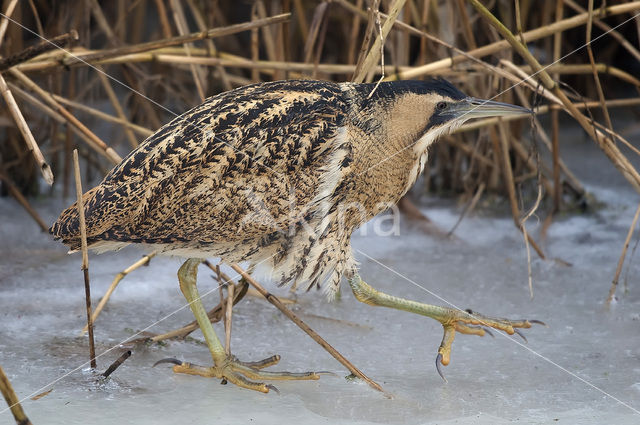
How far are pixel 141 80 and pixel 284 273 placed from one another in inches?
65.5

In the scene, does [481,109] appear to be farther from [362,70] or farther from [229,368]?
[229,368]

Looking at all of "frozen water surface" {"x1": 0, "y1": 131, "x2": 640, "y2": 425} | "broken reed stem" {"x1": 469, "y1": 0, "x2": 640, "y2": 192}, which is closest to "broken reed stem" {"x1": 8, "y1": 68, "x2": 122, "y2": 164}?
"frozen water surface" {"x1": 0, "y1": 131, "x2": 640, "y2": 425}

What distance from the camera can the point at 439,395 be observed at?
1.99 metres

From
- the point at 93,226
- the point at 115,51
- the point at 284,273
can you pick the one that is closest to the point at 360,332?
the point at 284,273

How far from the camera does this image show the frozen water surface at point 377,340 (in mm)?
1897

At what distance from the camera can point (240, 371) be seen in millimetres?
2131

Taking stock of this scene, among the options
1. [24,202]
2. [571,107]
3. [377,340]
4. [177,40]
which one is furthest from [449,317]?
[24,202]

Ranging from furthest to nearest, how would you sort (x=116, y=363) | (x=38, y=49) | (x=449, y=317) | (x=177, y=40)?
(x=177, y=40) < (x=449, y=317) < (x=116, y=363) < (x=38, y=49)

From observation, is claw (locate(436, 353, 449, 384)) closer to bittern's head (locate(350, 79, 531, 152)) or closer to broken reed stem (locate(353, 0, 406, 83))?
bittern's head (locate(350, 79, 531, 152))

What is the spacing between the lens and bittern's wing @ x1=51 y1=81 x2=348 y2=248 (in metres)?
2.10

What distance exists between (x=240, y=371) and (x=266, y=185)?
0.50 metres

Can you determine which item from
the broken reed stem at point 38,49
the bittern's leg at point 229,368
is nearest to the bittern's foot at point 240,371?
the bittern's leg at point 229,368

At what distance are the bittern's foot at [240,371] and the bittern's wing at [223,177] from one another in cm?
33

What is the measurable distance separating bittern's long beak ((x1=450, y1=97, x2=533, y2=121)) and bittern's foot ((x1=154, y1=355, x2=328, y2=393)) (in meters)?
Result: 0.88
